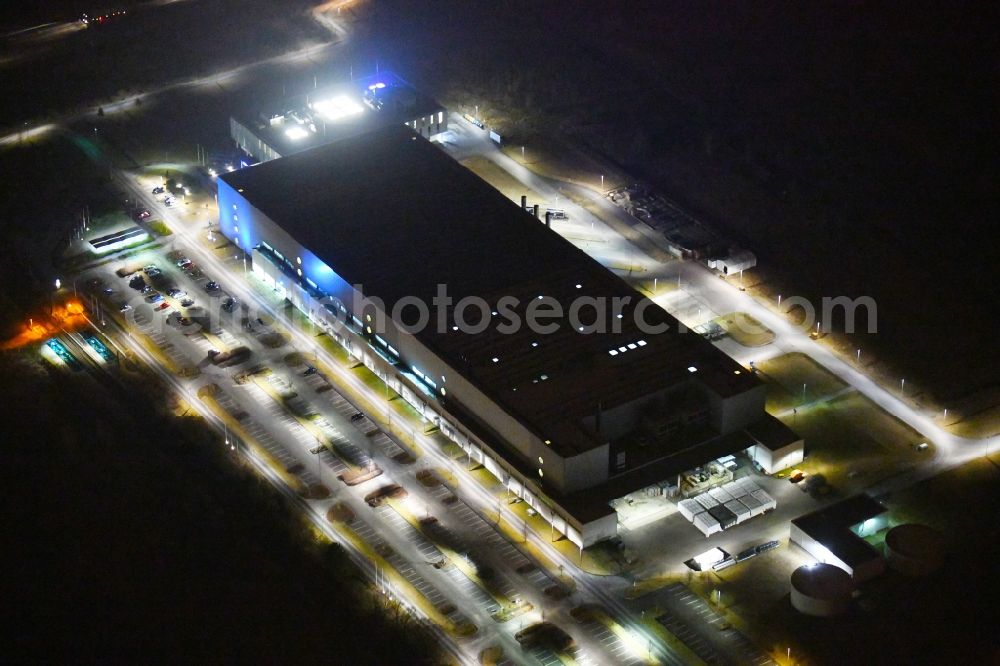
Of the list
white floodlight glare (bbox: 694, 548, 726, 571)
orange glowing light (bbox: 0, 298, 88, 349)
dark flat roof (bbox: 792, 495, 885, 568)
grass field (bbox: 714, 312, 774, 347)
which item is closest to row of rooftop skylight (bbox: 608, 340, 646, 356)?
grass field (bbox: 714, 312, 774, 347)

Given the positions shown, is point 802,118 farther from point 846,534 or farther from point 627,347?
point 846,534

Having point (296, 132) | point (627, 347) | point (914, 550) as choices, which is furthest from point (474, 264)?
point (914, 550)

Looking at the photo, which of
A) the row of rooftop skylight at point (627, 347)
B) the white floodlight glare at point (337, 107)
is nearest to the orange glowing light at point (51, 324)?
the white floodlight glare at point (337, 107)

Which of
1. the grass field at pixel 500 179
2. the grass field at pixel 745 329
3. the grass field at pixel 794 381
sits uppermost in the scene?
the grass field at pixel 500 179

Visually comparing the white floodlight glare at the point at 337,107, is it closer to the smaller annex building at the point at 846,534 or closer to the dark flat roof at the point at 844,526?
the dark flat roof at the point at 844,526

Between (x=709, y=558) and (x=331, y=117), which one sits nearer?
(x=709, y=558)

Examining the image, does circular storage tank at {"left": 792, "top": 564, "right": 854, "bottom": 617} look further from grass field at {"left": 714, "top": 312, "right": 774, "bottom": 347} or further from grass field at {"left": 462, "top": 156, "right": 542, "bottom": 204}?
grass field at {"left": 462, "top": 156, "right": 542, "bottom": 204}
